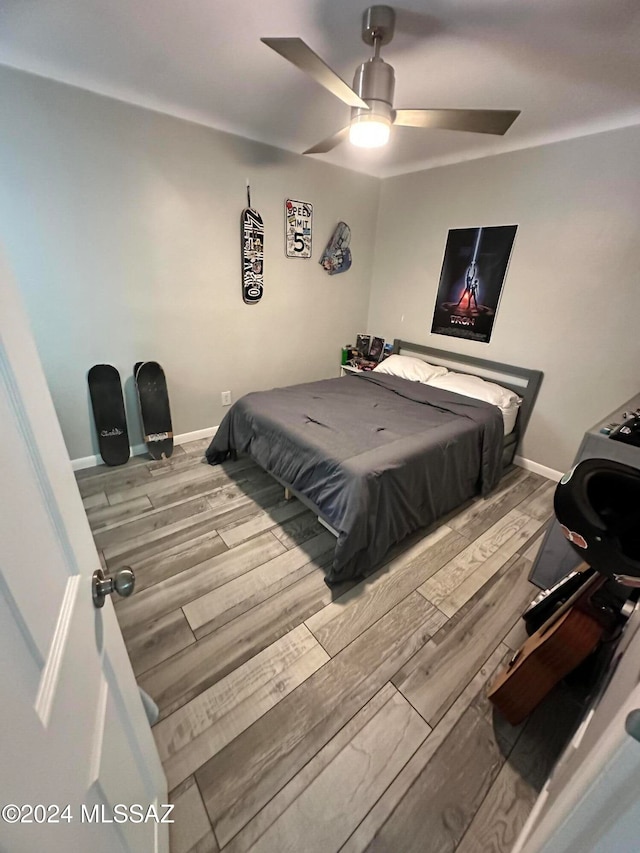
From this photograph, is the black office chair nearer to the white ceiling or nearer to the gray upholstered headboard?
the white ceiling

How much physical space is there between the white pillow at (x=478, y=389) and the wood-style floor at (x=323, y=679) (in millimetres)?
965

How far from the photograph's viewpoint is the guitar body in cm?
108

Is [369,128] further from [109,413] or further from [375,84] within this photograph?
[109,413]

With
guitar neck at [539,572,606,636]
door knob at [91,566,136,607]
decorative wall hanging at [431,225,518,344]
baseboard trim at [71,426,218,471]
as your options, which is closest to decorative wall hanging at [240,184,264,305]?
baseboard trim at [71,426,218,471]

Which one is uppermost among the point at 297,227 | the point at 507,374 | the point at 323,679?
the point at 297,227

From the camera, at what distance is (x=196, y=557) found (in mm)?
1896

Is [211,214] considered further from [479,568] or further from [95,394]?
[479,568]

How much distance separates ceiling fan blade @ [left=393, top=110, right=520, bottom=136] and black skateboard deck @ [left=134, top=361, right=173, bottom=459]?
2267mm

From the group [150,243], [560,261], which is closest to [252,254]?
[150,243]

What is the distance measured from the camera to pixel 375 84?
4.88 ft

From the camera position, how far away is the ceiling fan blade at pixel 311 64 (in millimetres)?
1164

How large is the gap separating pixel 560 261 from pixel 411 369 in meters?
1.34

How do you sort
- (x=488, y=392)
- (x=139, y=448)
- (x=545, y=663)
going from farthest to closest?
(x=139, y=448), (x=488, y=392), (x=545, y=663)

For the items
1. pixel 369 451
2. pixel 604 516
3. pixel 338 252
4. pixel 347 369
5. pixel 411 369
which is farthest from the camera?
pixel 347 369
